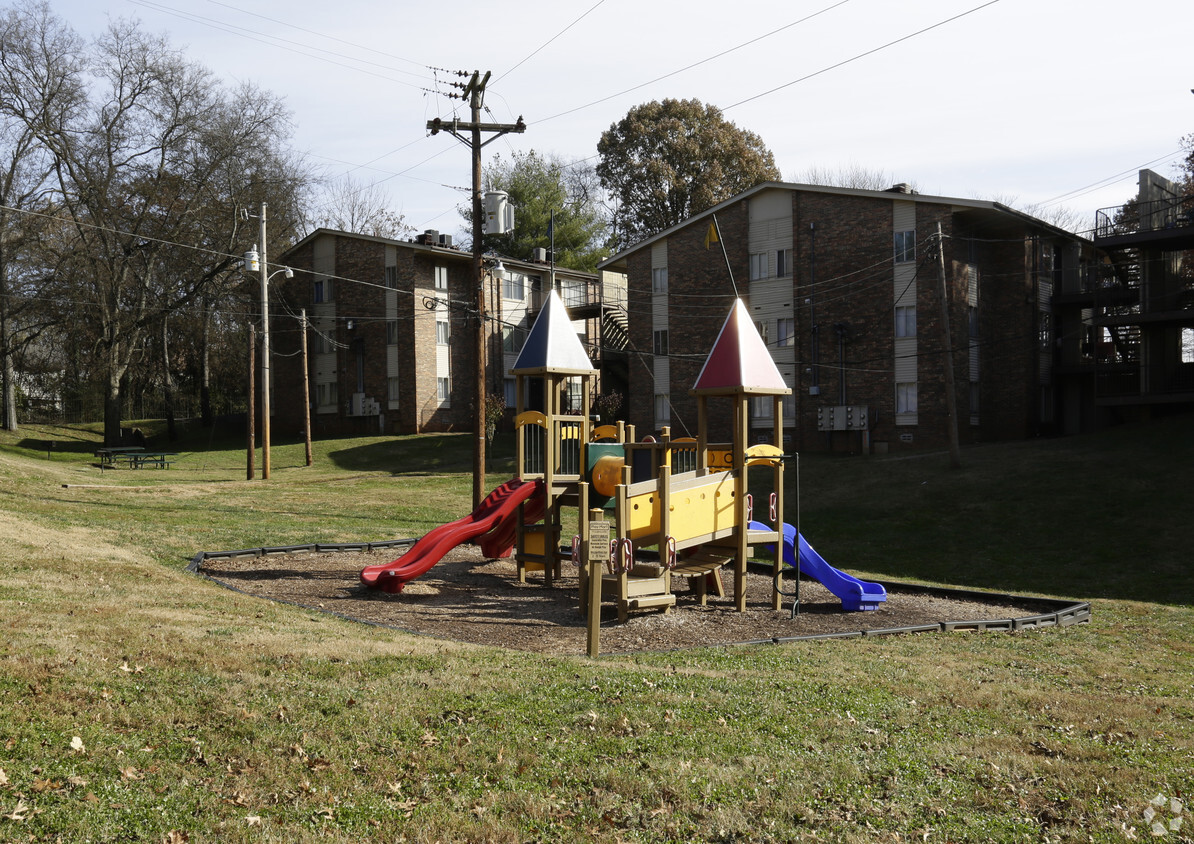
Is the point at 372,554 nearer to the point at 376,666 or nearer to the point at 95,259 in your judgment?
the point at 376,666

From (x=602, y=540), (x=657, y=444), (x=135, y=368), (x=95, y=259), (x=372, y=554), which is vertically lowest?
(x=372, y=554)

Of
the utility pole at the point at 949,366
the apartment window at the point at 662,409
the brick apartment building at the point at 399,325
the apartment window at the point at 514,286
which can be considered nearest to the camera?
the utility pole at the point at 949,366

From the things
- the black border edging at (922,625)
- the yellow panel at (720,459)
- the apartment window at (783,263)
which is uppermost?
the apartment window at (783,263)

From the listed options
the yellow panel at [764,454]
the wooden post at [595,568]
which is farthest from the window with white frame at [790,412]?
the wooden post at [595,568]

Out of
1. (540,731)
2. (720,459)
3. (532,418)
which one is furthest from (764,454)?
(540,731)

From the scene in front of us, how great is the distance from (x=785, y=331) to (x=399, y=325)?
2019cm

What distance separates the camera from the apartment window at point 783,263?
40.1 m

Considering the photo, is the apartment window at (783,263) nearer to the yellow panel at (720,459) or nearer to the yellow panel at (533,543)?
the yellow panel at (720,459)

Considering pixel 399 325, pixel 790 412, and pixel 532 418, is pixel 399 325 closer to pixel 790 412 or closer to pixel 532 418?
pixel 790 412

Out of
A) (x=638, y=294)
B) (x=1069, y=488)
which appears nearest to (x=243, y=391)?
(x=638, y=294)

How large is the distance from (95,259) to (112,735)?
46.4m

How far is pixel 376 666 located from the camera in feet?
27.8

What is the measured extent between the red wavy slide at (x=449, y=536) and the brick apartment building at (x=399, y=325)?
31233 millimetres

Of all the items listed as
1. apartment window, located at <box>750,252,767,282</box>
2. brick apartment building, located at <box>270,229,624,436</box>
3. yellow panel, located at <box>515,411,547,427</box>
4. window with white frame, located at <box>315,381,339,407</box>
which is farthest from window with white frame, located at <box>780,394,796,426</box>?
yellow panel, located at <box>515,411,547,427</box>
